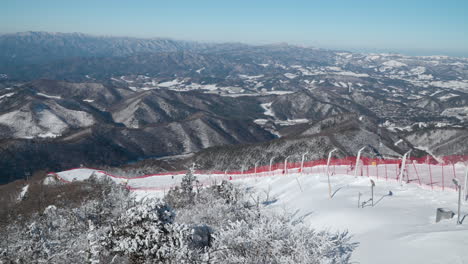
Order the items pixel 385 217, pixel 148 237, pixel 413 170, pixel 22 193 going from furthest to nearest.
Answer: pixel 22 193, pixel 413 170, pixel 385 217, pixel 148 237

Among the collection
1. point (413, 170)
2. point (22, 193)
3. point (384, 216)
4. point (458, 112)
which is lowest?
point (458, 112)

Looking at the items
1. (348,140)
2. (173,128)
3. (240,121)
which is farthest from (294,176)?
(240,121)

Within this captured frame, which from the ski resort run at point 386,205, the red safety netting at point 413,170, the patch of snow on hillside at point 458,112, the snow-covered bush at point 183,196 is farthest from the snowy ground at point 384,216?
the patch of snow on hillside at point 458,112

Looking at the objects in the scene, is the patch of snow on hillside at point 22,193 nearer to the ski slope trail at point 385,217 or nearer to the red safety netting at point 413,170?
the red safety netting at point 413,170

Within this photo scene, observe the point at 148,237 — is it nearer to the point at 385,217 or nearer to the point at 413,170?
the point at 385,217

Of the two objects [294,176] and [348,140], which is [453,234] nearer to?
[294,176]

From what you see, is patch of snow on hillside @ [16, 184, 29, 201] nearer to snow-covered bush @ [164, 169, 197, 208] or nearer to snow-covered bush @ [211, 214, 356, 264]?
snow-covered bush @ [164, 169, 197, 208]

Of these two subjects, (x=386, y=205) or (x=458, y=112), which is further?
(x=458, y=112)

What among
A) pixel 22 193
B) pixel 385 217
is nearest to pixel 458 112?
pixel 22 193
